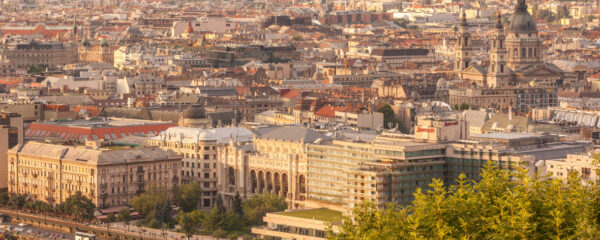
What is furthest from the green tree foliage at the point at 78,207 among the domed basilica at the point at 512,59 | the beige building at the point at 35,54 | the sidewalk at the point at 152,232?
the beige building at the point at 35,54

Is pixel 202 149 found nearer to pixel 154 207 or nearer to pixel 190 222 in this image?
pixel 154 207

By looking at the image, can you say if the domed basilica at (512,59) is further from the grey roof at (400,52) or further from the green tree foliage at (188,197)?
the green tree foliage at (188,197)

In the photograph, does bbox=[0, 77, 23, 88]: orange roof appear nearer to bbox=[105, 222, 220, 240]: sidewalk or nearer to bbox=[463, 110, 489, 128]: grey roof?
bbox=[463, 110, 489, 128]: grey roof

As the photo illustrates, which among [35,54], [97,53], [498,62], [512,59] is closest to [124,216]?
[498,62]

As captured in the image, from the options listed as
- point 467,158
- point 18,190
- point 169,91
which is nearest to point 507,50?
point 169,91

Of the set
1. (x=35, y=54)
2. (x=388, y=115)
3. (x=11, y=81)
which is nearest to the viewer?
(x=388, y=115)

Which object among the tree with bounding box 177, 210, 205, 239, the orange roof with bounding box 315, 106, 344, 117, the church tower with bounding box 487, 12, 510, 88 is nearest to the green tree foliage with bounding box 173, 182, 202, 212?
the tree with bounding box 177, 210, 205, 239

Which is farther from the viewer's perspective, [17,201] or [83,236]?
[17,201]
